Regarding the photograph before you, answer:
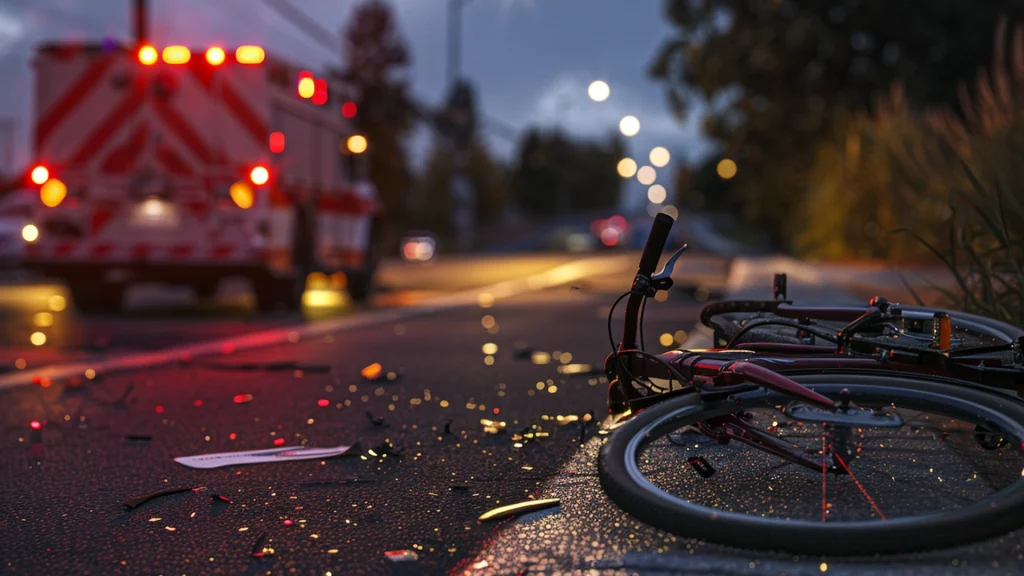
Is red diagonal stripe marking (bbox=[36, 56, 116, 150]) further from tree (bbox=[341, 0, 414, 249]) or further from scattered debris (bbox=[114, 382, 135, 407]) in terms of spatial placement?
tree (bbox=[341, 0, 414, 249])

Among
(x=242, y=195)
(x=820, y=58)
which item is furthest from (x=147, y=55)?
(x=820, y=58)

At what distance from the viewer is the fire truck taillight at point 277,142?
13188 mm

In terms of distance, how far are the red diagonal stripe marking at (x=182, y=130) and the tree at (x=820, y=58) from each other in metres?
18.0

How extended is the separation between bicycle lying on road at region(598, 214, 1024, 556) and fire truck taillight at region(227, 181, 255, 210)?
9237mm

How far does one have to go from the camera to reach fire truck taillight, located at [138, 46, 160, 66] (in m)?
13.3

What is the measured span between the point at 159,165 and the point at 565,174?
120 m

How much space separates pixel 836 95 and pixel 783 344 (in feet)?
90.4

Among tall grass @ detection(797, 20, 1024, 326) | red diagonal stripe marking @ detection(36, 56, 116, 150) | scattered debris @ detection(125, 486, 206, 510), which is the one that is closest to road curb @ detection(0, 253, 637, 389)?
scattered debris @ detection(125, 486, 206, 510)

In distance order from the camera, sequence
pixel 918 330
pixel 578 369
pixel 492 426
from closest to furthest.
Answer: pixel 918 330 < pixel 492 426 < pixel 578 369

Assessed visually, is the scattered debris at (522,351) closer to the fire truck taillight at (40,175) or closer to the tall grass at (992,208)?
the tall grass at (992,208)

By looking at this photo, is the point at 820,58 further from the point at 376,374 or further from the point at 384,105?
the point at 384,105

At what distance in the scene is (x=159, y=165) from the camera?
13234 mm

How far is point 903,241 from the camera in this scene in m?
16.9

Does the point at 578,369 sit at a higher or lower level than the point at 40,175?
lower
